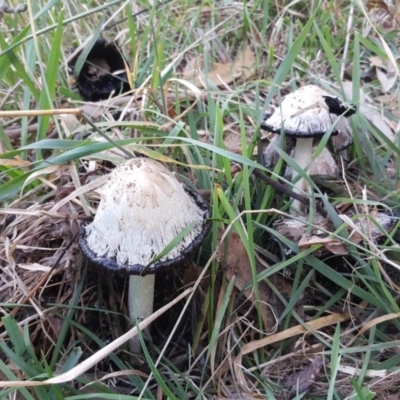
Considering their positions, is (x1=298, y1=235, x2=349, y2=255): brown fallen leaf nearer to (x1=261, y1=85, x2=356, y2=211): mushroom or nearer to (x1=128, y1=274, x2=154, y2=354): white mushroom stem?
(x1=261, y1=85, x2=356, y2=211): mushroom

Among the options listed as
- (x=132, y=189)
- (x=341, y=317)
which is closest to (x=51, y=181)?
(x=132, y=189)

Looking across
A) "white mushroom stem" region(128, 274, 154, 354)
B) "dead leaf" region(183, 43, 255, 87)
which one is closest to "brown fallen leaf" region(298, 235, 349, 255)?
"white mushroom stem" region(128, 274, 154, 354)

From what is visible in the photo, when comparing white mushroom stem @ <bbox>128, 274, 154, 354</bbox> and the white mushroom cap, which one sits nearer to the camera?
the white mushroom cap

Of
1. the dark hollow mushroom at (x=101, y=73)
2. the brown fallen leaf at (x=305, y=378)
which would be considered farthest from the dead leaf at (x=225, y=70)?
the brown fallen leaf at (x=305, y=378)

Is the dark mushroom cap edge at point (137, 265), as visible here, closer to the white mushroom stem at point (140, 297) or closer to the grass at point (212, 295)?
the grass at point (212, 295)

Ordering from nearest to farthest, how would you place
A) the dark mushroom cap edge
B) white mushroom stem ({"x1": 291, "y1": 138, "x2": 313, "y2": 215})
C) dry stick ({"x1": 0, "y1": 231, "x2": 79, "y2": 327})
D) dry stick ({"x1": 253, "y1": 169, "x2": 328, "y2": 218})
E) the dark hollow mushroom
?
the dark mushroom cap edge
dry stick ({"x1": 0, "y1": 231, "x2": 79, "y2": 327})
dry stick ({"x1": 253, "y1": 169, "x2": 328, "y2": 218})
white mushroom stem ({"x1": 291, "y1": 138, "x2": 313, "y2": 215})
the dark hollow mushroom

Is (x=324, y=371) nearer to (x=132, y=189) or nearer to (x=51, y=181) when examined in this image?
(x=132, y=189)
